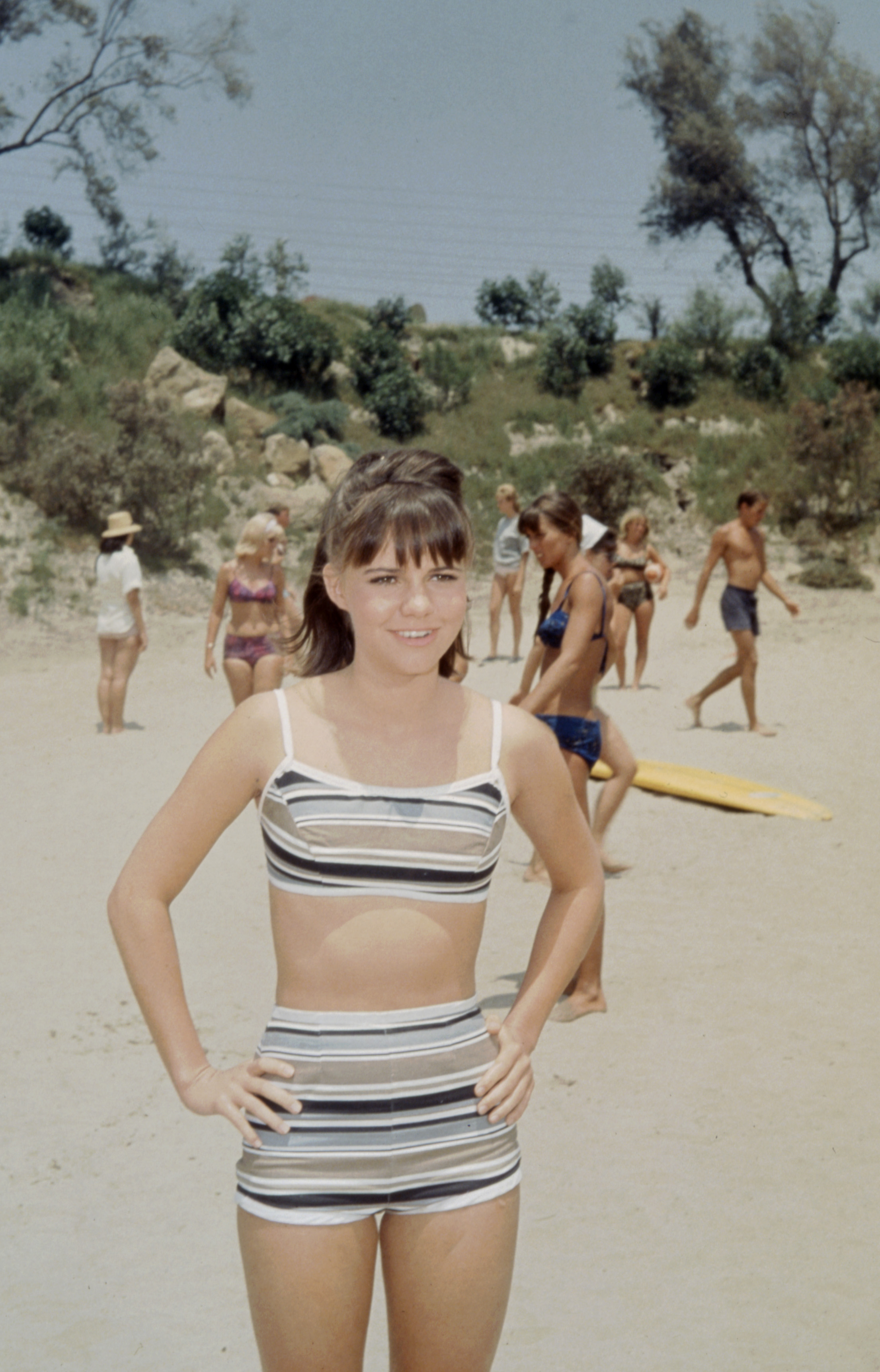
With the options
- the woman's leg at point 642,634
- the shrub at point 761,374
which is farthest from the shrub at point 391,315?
the woman's leg at point 642,634

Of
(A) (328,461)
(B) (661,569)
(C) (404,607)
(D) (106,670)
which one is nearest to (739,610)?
(B) (661,569)

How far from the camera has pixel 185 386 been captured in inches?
1012

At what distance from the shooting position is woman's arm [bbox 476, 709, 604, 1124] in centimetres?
194

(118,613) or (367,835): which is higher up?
(367,835)

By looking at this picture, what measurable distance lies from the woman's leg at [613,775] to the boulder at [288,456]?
18.9 metres

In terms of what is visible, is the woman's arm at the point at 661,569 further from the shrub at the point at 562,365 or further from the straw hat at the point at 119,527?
the shrub at the point at 562,365

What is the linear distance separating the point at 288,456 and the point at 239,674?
54.9 feet

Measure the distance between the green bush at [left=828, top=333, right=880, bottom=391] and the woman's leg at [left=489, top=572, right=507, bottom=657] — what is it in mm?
18892

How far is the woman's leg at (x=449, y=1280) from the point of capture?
1.76 meters

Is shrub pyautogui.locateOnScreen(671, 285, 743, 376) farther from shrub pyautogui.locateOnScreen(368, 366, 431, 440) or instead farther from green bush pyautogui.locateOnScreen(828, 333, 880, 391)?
shrub pyautogui.locateOnScreen(368, 366, 431, 440)

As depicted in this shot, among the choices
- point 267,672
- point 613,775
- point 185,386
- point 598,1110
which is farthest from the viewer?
point 185,386

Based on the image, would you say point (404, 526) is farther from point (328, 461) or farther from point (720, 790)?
point (328, 461)

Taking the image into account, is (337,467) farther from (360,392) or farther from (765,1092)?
(765,1092)

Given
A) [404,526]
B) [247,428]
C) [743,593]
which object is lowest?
[743,593]
